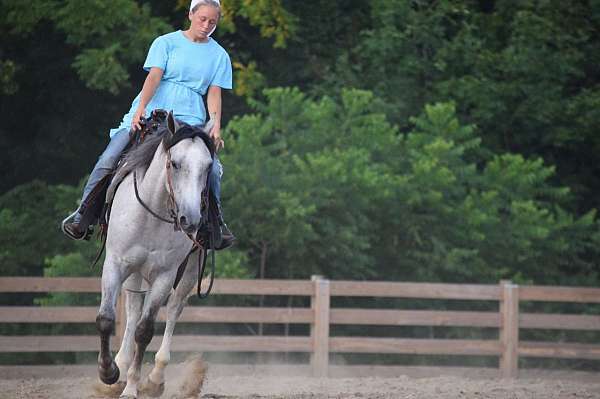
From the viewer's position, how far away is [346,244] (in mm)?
15633

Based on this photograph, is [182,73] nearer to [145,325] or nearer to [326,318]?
[145,325]

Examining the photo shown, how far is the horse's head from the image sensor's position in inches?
286

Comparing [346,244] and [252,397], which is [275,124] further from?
[252,397]

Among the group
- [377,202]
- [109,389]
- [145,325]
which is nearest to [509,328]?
[377,202]

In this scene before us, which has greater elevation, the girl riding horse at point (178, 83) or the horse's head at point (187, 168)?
the girl riding horse at point (178, 83)

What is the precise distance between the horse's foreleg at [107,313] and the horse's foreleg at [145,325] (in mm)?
262

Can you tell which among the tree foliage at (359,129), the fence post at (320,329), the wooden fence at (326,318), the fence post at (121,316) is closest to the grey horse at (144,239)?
the fence post at (121,316)

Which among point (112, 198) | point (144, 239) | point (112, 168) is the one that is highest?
point (112, 168)

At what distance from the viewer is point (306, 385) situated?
40.0 ft

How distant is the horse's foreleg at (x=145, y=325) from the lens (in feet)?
27.2

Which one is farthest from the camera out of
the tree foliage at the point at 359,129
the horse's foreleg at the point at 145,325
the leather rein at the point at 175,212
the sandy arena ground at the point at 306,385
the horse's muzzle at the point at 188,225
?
the tree foliage at the point at 359,129

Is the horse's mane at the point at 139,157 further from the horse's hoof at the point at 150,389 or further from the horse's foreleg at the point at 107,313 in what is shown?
the horse's hoof at the point at 150,389

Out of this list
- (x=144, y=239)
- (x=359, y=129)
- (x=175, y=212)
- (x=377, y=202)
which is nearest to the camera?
(x=175, y=212)

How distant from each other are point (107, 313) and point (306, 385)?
4445 mm
